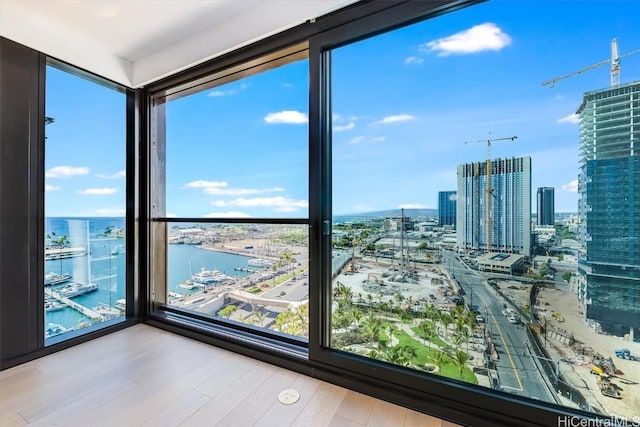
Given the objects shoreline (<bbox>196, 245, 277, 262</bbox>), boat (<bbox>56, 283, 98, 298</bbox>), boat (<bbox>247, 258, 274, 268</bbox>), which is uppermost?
shoreline (<bbox>196, 245, 277, 262</bbox>)

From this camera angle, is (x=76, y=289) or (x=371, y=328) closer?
(x=371, y=328)

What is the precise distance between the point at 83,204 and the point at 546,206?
132 inches

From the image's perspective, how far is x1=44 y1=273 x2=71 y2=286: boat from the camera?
2.04 meters

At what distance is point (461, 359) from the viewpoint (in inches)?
56.6

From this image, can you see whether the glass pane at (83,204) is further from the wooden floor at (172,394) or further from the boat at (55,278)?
the wooden floor at (172,394)

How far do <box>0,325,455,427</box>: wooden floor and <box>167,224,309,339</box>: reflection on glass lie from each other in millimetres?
356

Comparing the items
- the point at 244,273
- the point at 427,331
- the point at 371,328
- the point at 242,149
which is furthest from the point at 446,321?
the point at 242,149

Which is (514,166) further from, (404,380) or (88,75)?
(88,75)

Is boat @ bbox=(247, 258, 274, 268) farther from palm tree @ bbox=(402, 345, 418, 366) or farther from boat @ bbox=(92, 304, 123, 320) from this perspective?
boat @ bbox=(92, 304, 123, 320)

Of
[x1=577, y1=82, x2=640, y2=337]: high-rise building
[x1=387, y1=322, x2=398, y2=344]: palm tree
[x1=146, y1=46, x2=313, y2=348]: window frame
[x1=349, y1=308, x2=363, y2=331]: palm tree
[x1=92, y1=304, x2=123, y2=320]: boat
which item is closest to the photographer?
[x1=577, y1=82, x2=640, y2=337]: high-rise building

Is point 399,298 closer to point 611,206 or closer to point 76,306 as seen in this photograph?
point 611,206

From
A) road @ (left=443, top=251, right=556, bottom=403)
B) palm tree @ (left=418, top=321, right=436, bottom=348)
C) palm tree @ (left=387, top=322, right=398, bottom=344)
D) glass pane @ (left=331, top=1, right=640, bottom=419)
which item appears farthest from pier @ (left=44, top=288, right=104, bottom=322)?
road @ (left=443, top=251, right=556, bottom=403)

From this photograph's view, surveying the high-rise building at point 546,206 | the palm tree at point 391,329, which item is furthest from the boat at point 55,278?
the high-rise building at point 546,206

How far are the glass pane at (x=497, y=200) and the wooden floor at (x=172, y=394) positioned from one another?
0.34 meters
